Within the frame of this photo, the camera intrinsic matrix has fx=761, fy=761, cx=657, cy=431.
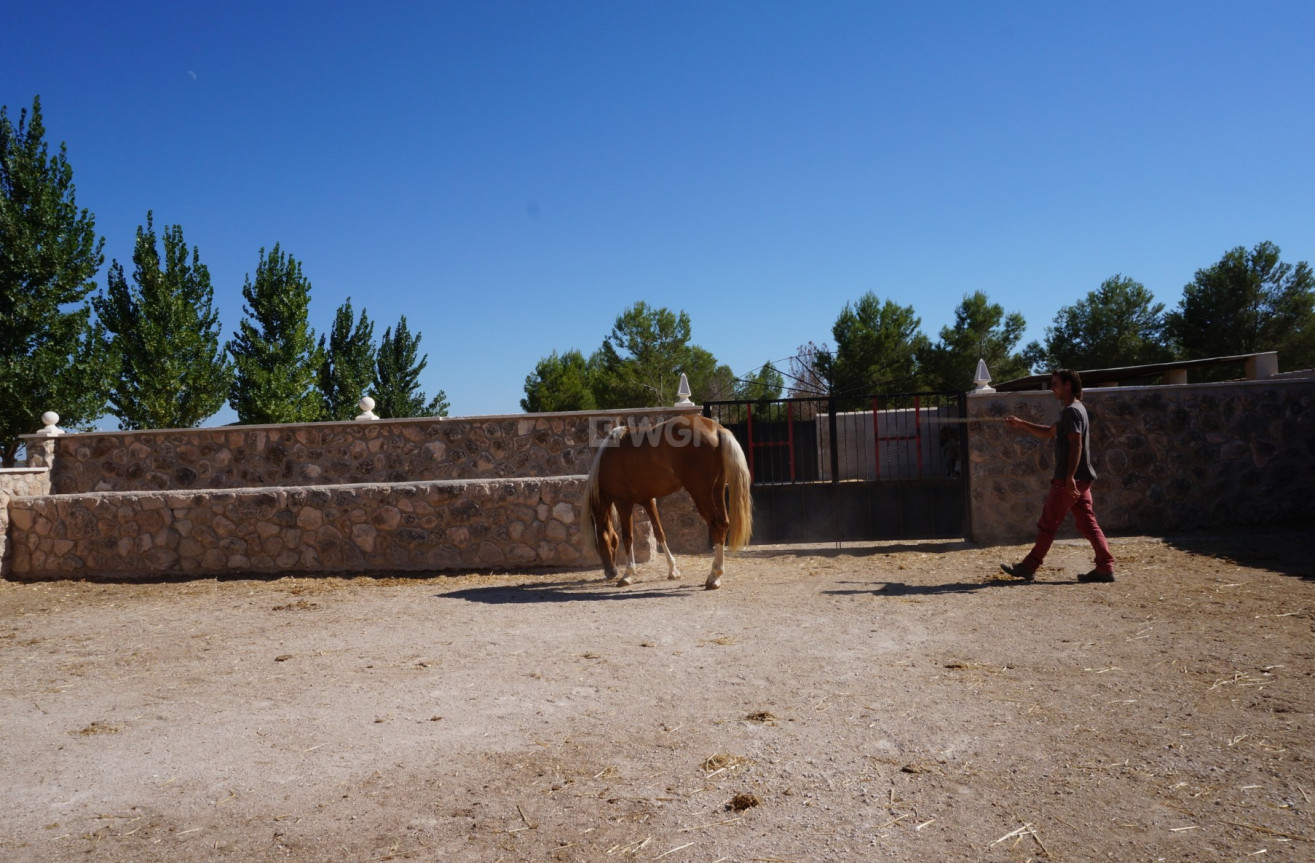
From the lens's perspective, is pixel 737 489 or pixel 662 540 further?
pixel 662 540

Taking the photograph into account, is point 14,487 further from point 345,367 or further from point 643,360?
point 643,360

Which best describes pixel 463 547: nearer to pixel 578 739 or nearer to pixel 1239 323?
pixel 578 739

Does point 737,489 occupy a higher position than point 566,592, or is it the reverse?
point 737,489

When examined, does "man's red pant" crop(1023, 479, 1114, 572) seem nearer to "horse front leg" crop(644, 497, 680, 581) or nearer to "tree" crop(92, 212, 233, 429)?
"horse front leg" crop(644, 497, 680, 581)

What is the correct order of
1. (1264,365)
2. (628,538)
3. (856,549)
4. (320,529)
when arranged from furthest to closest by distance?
(1264,365) < (856,549) < (320,529) < (628,538)

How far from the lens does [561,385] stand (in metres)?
49.3

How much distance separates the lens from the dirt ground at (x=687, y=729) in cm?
228

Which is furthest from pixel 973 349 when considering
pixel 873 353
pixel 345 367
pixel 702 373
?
pixel 345 367

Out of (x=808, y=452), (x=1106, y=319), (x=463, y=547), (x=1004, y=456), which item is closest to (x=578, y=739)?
(x=463, y=547)

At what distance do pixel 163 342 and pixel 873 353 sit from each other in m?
30.1

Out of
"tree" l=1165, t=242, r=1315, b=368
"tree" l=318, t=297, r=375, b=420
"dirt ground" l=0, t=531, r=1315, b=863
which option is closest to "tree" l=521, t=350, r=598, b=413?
"tree" l=318, t=297, r=375, b=420

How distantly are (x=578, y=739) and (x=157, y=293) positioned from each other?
80.0 feet

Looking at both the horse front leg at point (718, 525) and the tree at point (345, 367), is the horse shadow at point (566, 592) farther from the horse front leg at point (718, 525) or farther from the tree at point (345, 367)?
the tree at point (345, 367)

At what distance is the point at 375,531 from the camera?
778 cm
